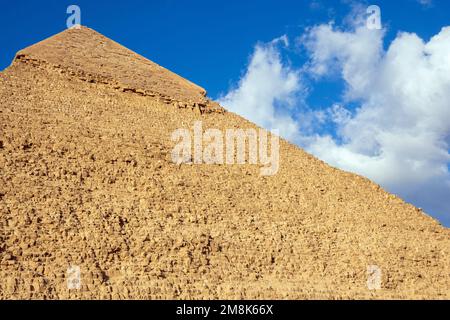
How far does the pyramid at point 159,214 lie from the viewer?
39.3 feet

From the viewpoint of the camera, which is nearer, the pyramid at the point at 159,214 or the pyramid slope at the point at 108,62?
the pyramid at the point at 159,214

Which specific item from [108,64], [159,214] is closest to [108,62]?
[108,64]

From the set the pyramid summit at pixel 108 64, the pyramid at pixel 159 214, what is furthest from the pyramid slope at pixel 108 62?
the pyramid at pixel 159 214

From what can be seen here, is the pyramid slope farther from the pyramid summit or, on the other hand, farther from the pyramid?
the pyramid

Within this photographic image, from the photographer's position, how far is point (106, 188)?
14781 mm

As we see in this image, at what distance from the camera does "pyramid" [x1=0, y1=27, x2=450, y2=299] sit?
A: 11977 mm

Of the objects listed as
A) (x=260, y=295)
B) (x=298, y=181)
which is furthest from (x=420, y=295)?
(x=298, y=181)

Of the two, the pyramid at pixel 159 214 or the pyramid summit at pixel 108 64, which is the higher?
the pyramid summit at pixel 108 64

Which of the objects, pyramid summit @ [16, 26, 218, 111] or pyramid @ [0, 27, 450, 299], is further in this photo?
pyramid summit @ [16, 26, 218, 111]

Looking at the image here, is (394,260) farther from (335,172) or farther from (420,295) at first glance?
(335,172)

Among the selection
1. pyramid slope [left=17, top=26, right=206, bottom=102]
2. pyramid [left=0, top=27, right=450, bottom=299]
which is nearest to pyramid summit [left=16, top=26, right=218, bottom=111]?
pyramid slope [left=17, top=26, right=206, bottom=102]

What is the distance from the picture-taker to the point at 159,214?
14258 mm

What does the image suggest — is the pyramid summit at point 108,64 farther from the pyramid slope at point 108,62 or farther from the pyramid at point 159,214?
the pyramid at point 159,214

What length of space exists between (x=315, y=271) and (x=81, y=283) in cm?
556
